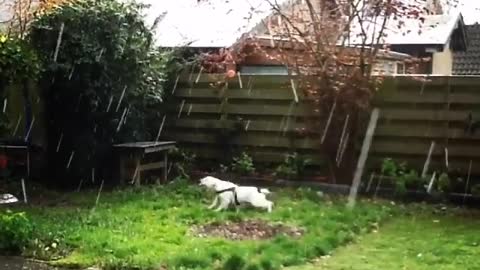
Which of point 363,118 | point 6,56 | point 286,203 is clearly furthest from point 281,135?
point 6,56

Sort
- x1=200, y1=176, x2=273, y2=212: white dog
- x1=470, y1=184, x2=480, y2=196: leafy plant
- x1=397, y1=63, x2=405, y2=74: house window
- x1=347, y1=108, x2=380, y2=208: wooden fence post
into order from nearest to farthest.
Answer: x1=200, y1=176, x2=273, y2=212: white dog, x1=470, y1=184, x2=480, y2=196: leafy plant, x1=347, y1=108, x2=380, y2=208: wooden fence post, x1=397, y1=63, x2=405, y2=74: house window

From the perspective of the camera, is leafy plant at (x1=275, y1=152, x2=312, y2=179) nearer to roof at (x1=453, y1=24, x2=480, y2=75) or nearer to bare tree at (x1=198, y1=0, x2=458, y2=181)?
bare tree at (x1=198, y1=0, x2=458, y2=181)

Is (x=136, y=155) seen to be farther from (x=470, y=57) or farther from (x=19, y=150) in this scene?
(x=470, y=57)

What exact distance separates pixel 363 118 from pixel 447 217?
227 centimetres

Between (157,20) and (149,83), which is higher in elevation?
(157,20)

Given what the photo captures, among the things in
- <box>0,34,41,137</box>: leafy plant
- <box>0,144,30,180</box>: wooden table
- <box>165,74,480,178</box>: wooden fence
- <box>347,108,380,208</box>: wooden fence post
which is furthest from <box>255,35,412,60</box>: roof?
<box>0,144,30,180</box>: wooden table

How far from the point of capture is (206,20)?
46.6ft

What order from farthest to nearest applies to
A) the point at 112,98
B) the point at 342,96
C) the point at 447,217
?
the point at 112,98 < the point at 342,96 < the point at 447,217

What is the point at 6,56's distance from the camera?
8.95m

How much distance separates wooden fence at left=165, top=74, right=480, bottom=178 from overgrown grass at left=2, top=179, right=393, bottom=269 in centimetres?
155

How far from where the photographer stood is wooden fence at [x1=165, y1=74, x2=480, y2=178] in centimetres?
959

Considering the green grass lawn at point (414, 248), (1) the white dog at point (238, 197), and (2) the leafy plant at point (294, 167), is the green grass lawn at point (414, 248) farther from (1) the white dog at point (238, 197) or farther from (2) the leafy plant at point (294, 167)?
(2) the leafy plant at point (294, 167)

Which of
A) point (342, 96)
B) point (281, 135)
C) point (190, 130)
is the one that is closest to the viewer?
point (342, 96)

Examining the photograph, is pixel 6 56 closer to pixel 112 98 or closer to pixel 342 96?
pixel 112 98
